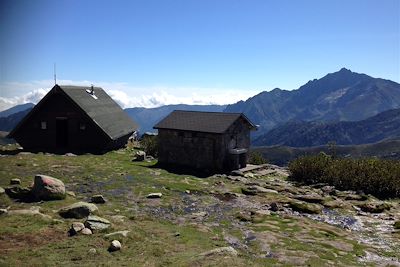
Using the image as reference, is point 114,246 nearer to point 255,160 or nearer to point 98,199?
point 98,199

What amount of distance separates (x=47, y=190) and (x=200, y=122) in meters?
16.7

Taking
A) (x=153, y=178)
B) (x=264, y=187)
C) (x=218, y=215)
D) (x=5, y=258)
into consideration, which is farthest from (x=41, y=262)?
(x=264, y=187)

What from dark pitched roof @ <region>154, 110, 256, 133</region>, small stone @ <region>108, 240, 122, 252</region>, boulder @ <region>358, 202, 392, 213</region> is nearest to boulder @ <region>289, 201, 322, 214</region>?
boulder @ <region>358, 202, 392, 213</region>

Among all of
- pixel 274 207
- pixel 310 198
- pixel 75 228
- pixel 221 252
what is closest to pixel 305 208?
pixel 274 207

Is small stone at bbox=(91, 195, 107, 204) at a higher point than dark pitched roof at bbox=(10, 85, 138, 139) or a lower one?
lower

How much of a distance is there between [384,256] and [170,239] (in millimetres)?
7771

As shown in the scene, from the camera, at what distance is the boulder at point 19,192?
17.9 m

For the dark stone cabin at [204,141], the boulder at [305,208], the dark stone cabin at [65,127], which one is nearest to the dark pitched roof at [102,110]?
the dark stone cabin at [65,127]

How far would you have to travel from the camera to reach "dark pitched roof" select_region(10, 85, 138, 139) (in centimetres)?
3672

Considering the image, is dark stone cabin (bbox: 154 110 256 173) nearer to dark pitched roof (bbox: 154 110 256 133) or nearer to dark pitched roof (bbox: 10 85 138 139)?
dark pitched roof (bbox: 154 110 256 133)

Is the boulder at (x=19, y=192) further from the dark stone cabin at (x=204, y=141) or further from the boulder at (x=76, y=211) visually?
the dark stone cabin at (x=204, y=141)

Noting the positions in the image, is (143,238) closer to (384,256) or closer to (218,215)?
(218,215)

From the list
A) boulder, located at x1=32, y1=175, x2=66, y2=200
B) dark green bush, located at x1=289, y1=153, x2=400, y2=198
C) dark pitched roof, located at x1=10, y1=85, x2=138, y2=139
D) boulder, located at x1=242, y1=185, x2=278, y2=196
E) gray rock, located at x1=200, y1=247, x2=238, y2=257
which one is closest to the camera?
gray rock, located at x1=200, y1=247, x2=238, y2=257

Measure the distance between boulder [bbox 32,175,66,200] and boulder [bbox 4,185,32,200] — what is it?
32 cm
